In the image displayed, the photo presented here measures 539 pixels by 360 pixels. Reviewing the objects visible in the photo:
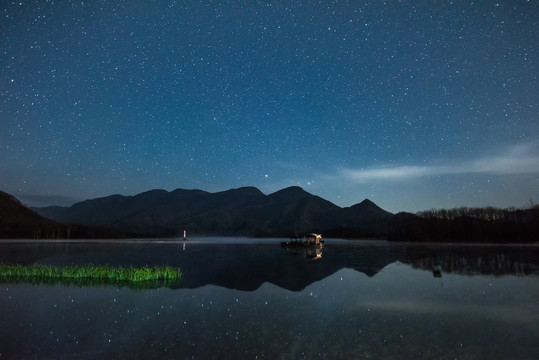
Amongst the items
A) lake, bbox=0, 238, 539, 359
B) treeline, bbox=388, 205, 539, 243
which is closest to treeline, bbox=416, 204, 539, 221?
treeline, bbox=388, 205, 539, 243

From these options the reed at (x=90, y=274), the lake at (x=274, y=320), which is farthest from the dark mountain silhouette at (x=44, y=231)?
the lake at (x=274, y=320)

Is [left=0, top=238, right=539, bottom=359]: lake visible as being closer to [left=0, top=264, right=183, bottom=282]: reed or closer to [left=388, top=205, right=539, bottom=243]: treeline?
[left=0, top=264, right=183, bottom=282]: reed

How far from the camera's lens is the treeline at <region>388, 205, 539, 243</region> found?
105938mm

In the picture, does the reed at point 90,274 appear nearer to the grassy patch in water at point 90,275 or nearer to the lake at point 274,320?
the grassy patch in water at point 90,275

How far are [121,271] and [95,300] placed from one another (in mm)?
9302

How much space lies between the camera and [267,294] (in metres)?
23.2

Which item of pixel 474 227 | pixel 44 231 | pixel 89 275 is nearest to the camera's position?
pixel 89 275

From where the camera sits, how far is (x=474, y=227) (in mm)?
114875

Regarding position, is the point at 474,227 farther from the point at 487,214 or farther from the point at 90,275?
the point at 90,275

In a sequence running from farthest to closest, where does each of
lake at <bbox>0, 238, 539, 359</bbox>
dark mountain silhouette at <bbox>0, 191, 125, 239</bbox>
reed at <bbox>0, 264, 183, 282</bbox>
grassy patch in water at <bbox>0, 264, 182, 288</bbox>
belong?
dark mountain silhouette at <bbox>0, 191, 125, 239</bbox>
reed at <bbox>0, 264, 183, 282</bbox>
grassy patch in water at <bbox>0, 264, 182, 288</bbox>
lake at <bbox>0, 238, 539, 359</bbox>

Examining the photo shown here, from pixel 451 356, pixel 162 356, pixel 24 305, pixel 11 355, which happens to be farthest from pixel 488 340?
pixel 24 305

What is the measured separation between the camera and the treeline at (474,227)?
106 metres

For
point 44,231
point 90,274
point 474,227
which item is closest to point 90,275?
point 90,274

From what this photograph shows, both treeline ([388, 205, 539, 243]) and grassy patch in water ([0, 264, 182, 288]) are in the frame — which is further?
treeline ([388, 205, 539, 243])
